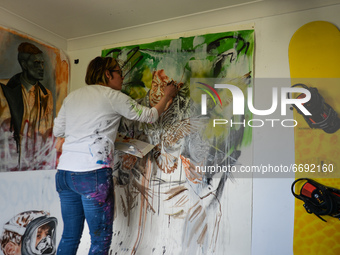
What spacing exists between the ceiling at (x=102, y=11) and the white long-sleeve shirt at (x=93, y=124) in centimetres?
63

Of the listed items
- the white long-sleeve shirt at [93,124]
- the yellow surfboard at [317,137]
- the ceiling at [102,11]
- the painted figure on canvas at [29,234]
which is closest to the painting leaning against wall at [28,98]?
the ceiling at [102,11]

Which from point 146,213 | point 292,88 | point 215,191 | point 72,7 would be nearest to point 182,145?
point 215,191

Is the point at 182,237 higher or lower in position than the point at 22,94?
lower

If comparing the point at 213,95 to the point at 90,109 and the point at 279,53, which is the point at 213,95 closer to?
the point at 279,53

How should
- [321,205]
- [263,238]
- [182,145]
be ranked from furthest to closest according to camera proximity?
1. [182,145]
2. [263,238]
3. [321,205]

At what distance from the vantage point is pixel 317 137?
Answer: 1545 millimetres

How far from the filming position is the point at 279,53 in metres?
1.66

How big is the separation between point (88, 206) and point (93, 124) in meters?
0.46

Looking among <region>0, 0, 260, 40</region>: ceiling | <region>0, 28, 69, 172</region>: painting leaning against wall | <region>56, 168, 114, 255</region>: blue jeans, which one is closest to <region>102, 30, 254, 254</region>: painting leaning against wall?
<region>0, 0, 260, 40</region>: ceiling

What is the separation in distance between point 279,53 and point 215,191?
98 centimetres

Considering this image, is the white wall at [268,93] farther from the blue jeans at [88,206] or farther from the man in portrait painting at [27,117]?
the blue jeans at [88,206]

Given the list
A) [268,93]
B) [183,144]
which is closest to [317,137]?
[268,93]

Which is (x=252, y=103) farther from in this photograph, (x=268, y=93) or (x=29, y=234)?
(x=29, y=234)

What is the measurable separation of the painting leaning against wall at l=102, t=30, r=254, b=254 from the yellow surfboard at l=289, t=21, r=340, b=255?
0.99 ft
